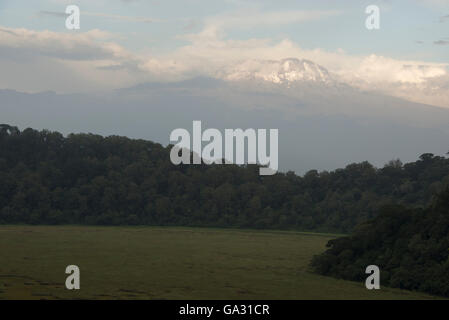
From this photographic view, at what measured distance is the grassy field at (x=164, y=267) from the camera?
29.5 meters

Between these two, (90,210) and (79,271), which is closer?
(79,271)

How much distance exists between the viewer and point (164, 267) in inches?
1453

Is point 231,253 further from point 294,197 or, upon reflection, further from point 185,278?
point 294,197

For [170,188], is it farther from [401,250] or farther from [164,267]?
[401,250]

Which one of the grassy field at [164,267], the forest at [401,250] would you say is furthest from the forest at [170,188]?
the forest at [401,250]

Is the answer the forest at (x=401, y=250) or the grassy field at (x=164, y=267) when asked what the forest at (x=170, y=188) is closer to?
the grassy field at (x=164, y=267)

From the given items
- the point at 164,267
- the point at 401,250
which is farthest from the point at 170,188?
the point at 401,250

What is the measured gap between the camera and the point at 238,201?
77.1 metres

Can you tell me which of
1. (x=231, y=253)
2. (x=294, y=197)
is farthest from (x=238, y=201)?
(x=231, y=253)

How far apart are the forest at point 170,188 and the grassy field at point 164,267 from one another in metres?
13.4

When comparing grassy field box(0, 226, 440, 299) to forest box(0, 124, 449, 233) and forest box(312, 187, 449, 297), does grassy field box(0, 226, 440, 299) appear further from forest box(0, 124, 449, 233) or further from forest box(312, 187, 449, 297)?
forest box(0, 124, 449, 233)

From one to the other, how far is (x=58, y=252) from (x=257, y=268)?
42.9 feet

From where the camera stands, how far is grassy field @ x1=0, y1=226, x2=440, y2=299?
29.5 meters
